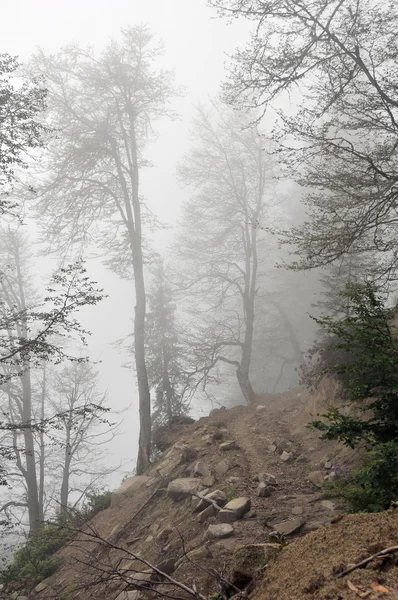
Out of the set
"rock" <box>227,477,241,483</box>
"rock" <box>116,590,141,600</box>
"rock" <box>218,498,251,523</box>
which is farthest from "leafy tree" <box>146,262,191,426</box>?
"rock" <box>116,590,141,600</box>

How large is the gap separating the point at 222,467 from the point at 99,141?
39.6 ft

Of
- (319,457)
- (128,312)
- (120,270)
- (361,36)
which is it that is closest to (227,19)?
(361,36)

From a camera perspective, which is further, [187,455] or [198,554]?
[187,455]

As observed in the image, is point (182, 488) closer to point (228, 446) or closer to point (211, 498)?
point (211, 498)

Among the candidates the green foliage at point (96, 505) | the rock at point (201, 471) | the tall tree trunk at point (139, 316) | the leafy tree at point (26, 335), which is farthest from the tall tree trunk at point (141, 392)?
the rock at point (201, 471)

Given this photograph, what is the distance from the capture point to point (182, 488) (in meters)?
7.36

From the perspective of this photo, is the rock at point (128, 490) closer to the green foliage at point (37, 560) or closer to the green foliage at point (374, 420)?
the green foliage at point (37, 560)

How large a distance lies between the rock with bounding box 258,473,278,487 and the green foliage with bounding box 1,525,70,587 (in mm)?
4371

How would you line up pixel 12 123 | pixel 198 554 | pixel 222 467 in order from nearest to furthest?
1. pixel 198 554
2. pixel 12 123
3. pixel 222 467

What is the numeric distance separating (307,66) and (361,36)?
3.31ft

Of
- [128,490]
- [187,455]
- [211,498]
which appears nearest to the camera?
Answer: [211,498]

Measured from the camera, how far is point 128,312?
A: 565 feet

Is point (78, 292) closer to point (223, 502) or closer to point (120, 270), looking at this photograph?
point (223, 502)

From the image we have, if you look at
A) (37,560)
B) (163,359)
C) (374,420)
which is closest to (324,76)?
(374,420)
